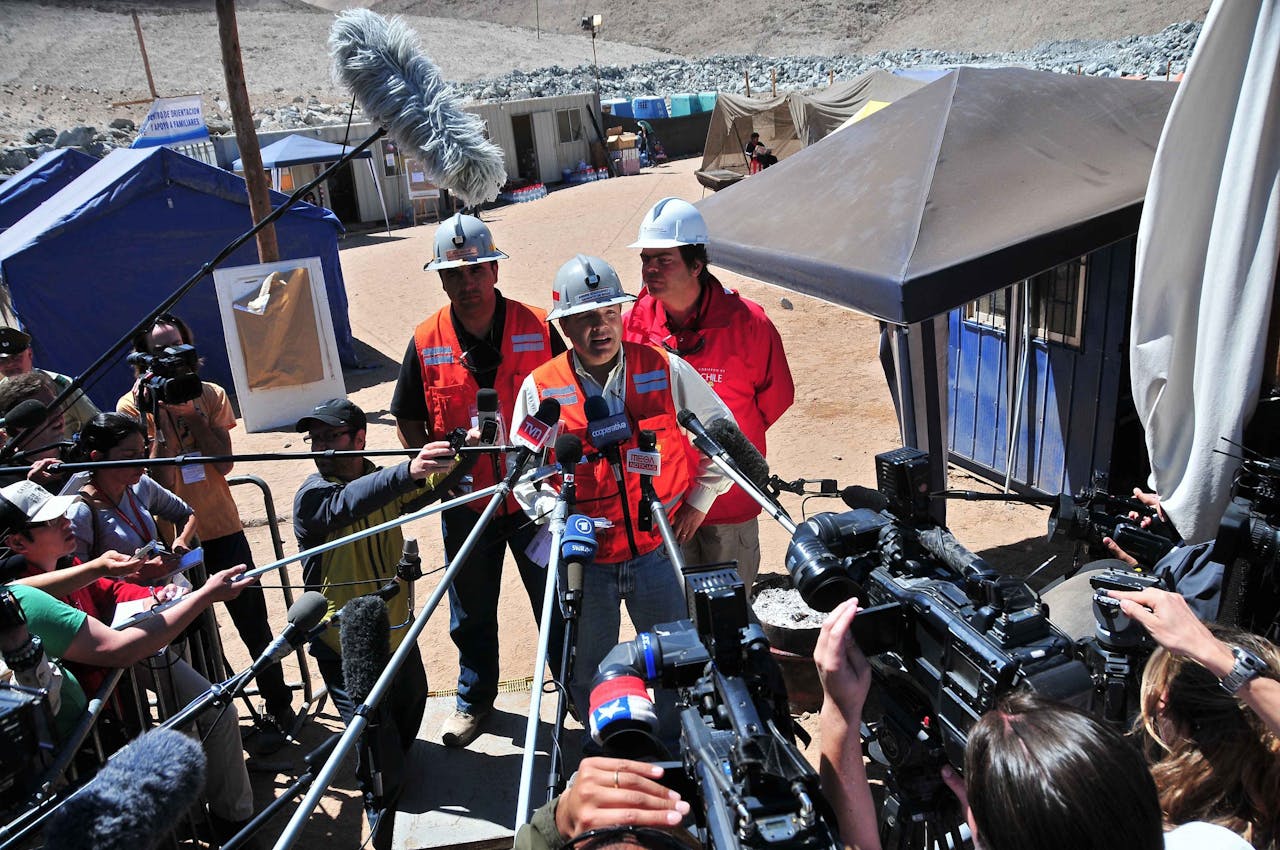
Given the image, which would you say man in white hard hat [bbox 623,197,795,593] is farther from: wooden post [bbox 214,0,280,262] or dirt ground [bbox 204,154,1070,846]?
wooden post [bbox 214,0,280,262]

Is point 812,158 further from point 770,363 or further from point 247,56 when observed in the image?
point 247,56

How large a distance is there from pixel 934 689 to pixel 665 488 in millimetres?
1713

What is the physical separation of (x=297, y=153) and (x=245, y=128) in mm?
14733

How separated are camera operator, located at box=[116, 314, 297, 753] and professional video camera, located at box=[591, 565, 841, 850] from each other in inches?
132

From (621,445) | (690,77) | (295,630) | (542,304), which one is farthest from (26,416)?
(690,77)

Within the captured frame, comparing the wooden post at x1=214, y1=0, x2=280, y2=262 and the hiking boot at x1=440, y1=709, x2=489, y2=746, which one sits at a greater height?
the wooden post at x1=214, y1=0, x2=280, y2=262

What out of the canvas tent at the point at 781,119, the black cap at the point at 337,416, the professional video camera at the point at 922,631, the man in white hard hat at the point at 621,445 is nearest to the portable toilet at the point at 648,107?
the canvas tent at the point at 781,119

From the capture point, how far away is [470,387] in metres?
4.31

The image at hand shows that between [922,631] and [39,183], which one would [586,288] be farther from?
[39,183]

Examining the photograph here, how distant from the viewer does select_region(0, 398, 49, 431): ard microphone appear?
3162 mm

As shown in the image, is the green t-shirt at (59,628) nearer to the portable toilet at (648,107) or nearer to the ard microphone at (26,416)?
the ard microphone at (26,416)

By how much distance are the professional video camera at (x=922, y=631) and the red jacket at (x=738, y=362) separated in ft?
6.03

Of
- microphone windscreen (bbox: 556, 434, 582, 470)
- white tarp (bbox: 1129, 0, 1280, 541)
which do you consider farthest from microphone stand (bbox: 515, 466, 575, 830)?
white tarp (bbox: 1129, 0, 1280, 541)

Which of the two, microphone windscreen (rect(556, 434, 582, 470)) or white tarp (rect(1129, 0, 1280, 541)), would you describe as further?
white tarp (rect(1129, 0, 1280, 541))
